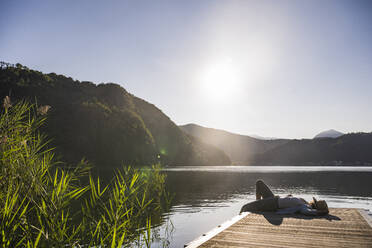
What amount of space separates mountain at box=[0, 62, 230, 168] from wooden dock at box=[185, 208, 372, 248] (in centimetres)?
5679

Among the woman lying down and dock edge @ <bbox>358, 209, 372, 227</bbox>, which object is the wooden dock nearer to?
dock edge @ <bbox>358, 209, 372, 227</bbox>

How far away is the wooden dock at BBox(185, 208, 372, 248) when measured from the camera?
4895 mm

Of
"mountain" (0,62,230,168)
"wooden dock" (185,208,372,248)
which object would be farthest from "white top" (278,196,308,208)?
"mountain" (0,62,230,168)

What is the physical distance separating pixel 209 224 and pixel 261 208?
5.93 metres

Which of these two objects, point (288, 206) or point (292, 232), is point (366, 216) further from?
point (292, 232)

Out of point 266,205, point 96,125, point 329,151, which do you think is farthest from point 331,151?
point 266,205

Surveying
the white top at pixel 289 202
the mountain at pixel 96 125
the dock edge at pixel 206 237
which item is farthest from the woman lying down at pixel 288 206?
the mountain at pixel 96 125

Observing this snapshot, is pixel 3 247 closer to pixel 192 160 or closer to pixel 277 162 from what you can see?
pixel 192 160

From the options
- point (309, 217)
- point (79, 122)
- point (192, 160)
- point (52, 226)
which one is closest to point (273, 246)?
point (309, 217)

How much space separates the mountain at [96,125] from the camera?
265ft

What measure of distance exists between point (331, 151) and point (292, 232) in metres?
116

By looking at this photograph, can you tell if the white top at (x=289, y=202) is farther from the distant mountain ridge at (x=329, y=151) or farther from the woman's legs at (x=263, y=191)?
the distant mountain ridge at (x=329, y=151)

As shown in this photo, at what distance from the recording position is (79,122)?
92875mm

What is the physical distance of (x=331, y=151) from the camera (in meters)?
106
